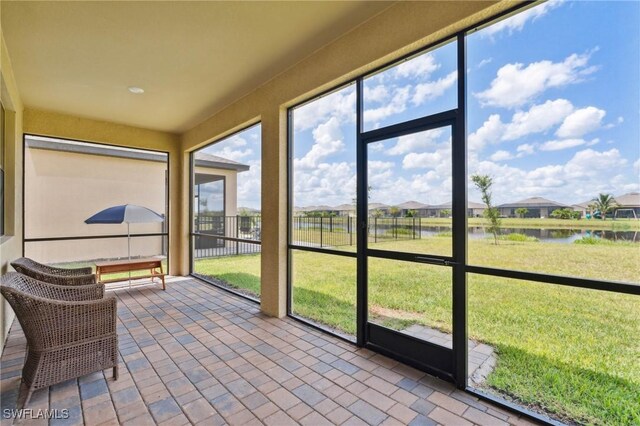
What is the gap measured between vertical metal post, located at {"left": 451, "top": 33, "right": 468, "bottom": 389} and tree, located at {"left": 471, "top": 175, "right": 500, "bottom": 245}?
0.42 ft

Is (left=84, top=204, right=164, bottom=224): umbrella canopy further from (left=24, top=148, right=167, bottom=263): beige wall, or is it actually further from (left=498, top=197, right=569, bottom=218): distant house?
(left=498, top=197, right=569, bottom=218): distant house

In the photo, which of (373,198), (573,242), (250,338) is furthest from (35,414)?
(573,242)

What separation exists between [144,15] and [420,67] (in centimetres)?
243

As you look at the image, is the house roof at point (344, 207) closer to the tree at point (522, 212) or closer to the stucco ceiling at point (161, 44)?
the tree at point (522, 212)

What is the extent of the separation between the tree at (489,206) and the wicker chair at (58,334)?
9.99ft

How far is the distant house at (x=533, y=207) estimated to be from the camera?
7.05ft

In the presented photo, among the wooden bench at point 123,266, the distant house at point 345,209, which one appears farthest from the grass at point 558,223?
the wooden bench at point 123,266

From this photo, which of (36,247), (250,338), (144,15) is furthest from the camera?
(36,247)

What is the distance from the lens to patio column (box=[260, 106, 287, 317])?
3922mm

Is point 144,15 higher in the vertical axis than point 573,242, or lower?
higher

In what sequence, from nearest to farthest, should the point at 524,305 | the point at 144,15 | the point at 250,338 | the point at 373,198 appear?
the point at 524,305
the point at 144,15
the point at 373,198
the point at 250,338

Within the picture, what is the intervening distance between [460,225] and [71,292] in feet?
11.2

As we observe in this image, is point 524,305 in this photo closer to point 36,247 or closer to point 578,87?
point 578,87

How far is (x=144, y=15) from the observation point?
2.67 meters
